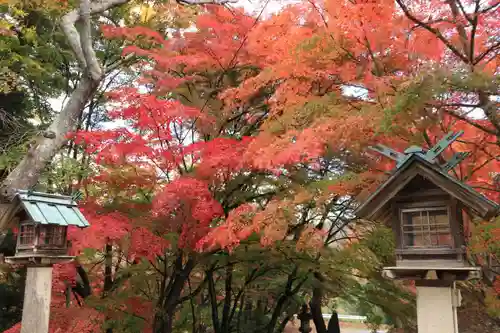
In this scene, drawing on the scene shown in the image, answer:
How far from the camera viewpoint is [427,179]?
477 cm

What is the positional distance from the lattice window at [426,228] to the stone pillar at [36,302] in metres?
5.16

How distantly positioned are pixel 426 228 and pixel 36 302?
5.51 metres

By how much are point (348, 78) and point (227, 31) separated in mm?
3938

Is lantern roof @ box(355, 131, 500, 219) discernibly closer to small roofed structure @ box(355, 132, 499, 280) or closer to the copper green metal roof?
small roofed structure @ box(355, 132, 499, 280)

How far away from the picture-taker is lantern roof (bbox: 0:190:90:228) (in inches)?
238

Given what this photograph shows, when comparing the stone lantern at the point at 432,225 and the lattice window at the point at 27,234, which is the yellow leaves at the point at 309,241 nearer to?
the stone lantern at the point at 432,225

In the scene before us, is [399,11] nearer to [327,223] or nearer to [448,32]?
[448,32]

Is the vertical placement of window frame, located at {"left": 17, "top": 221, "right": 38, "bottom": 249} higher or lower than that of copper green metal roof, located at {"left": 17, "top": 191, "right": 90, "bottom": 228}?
lower

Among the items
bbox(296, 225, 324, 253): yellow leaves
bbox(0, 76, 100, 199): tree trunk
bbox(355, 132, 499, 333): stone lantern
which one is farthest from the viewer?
bbox(296, 225, 324, 253): yellow leaves

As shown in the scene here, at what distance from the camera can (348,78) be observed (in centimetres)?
666

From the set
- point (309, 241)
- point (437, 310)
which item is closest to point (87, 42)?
point (309, 241)

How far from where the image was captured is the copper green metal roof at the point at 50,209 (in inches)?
238

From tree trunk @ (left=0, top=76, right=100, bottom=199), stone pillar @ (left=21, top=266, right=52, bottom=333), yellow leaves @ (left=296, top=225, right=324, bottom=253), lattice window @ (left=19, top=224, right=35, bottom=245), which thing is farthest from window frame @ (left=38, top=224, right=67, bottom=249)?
yellow leaves @ (left=296, top=225, right=324, bottom=253)

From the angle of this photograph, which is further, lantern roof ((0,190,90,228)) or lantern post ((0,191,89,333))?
lantern roof ((0,190,90,228))
